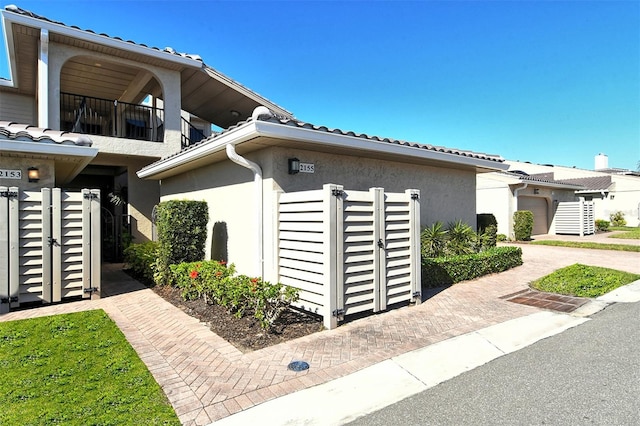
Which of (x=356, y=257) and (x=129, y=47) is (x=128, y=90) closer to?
(x=129, y=47)

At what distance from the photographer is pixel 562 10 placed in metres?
9.64

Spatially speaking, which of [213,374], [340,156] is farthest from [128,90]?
[213,374]

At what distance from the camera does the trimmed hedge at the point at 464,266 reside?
26.9ft

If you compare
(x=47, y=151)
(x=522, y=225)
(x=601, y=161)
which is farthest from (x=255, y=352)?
(x=601, y=161)

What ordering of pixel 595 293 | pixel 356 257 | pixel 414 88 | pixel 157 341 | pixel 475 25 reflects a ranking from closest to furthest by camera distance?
pixel 157 341, pixel 356 257, pixel 595 293, pixel 475 25, pixel 414 88

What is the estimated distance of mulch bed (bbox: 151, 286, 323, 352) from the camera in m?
4.90

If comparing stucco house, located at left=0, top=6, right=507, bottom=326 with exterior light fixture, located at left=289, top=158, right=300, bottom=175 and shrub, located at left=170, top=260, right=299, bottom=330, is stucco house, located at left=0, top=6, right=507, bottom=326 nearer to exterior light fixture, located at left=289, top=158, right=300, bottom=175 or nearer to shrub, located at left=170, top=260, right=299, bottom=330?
exterior light fixture, located at left=289, top=158, right=300, bottom=175

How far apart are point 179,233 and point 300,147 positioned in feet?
11.5

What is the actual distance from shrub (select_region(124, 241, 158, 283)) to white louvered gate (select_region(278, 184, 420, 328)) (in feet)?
14.2

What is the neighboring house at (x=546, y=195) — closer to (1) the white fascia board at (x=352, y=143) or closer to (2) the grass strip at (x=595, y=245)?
(2) the grass strip at (x=595, y=245)

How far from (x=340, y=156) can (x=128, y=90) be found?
36.9ft

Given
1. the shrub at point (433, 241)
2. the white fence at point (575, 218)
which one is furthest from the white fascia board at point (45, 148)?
the white fence at point (575, 218)

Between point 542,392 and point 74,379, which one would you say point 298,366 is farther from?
point 542,392

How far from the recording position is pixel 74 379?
381 centimetres
